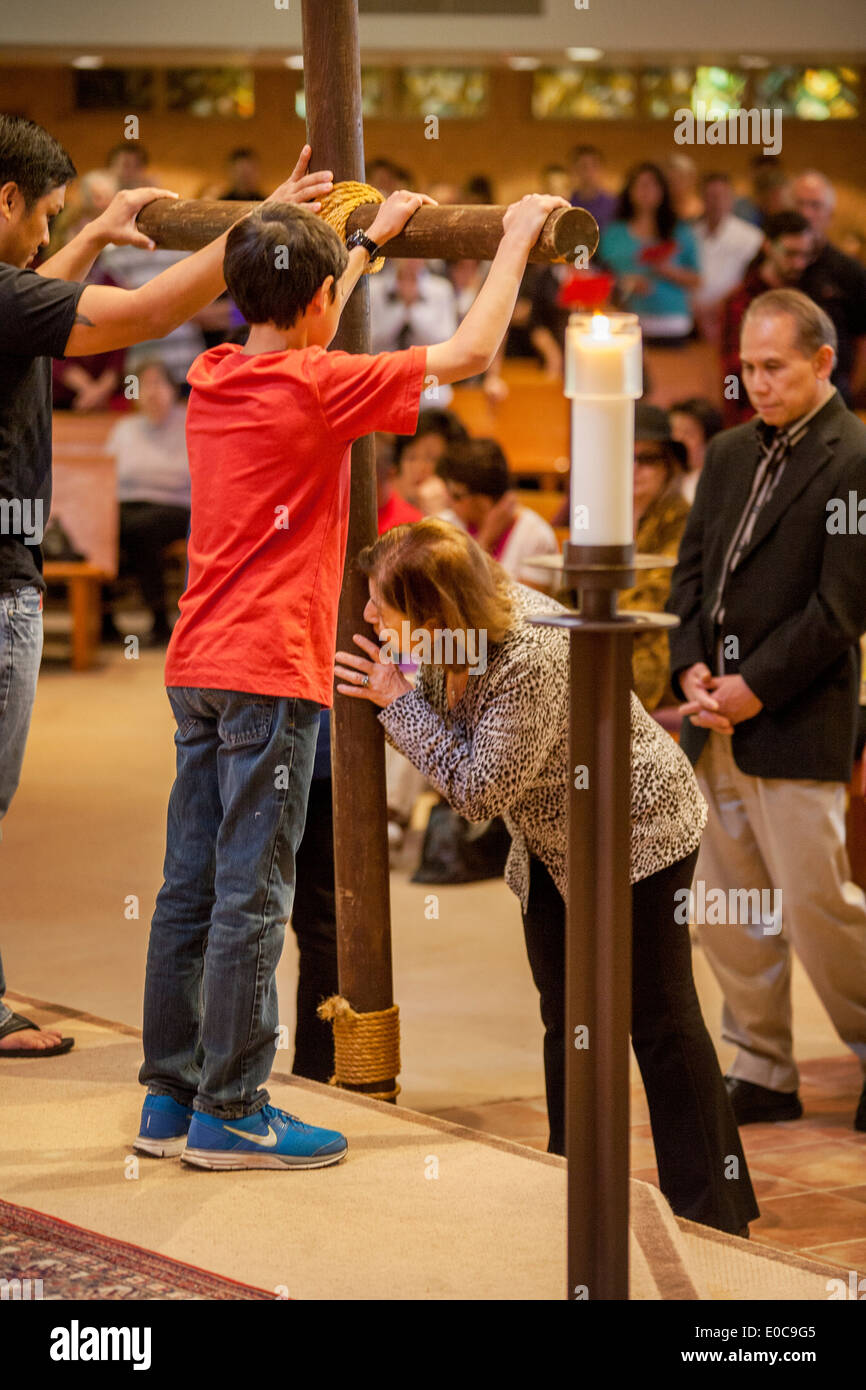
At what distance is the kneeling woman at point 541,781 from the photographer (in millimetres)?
2527

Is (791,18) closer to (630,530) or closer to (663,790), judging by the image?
(663,790)

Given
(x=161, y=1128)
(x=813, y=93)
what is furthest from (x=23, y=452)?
(x=813, y=93)

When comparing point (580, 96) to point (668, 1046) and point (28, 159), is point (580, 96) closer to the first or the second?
point (28, 159)

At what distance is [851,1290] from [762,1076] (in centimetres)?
146

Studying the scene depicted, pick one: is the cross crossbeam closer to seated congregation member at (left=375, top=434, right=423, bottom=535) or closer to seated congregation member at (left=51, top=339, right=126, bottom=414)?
seated congregation member at (left=375, top=434, right=423, bottom=535)

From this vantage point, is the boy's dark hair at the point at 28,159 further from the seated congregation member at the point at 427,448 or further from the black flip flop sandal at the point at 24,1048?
the seated congregation member at the point at 427,448

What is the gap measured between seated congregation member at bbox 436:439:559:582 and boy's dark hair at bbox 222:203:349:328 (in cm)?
270

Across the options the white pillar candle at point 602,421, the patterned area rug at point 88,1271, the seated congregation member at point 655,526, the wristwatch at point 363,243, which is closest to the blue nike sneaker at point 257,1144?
the patterned area rug at point 88,1271

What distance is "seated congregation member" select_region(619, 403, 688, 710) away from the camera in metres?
4.08

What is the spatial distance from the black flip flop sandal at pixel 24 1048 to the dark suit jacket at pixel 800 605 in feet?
4.72

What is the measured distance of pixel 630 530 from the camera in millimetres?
1723

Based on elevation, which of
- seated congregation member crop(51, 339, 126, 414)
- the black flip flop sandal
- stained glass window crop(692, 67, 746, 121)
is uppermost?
stained glass window crop(692, 67, 746, 121)

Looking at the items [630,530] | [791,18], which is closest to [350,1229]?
[630,530]

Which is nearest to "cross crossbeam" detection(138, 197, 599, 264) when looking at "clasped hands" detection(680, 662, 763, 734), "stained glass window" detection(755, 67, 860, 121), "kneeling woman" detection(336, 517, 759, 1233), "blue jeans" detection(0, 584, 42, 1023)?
"kneeling woman" detection(336, 517, 759, 1233)
